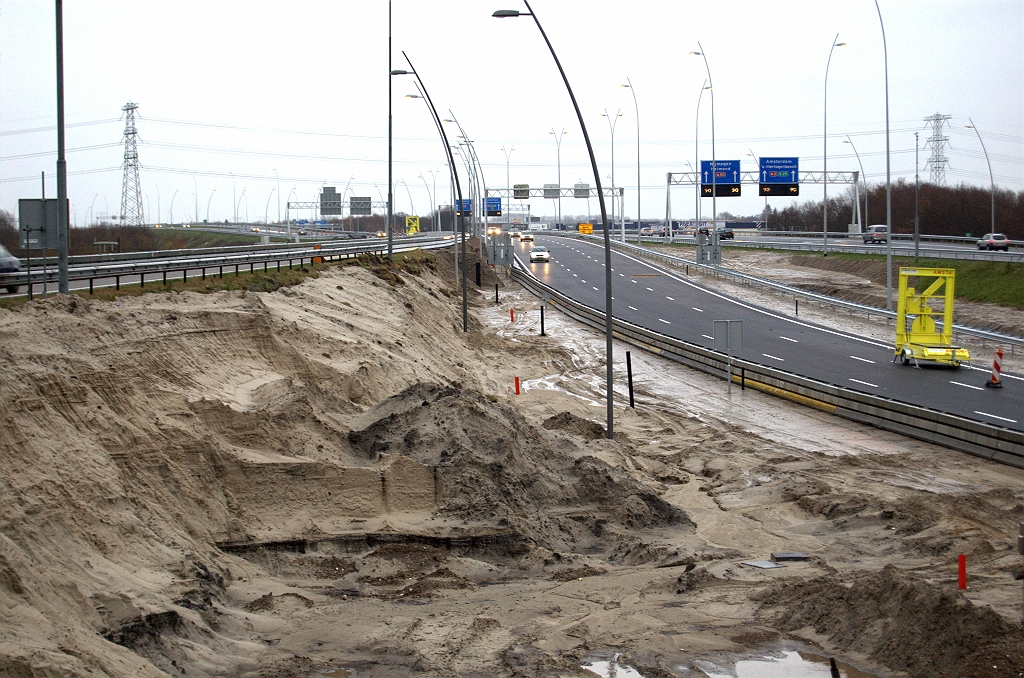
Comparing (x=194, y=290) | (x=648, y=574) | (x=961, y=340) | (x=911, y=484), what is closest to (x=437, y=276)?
(x=961, y=340)

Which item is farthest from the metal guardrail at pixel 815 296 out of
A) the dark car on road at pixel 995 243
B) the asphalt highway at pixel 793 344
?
the dark car on road at pixel 995 243

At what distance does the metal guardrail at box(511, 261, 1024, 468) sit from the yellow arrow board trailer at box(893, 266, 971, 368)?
465 centimetres

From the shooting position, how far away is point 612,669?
1016cm

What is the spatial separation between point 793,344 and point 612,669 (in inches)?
1210

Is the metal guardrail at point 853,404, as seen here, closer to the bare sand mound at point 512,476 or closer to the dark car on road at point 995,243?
the bare sand mound at point 512,476

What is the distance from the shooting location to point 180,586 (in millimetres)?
11195

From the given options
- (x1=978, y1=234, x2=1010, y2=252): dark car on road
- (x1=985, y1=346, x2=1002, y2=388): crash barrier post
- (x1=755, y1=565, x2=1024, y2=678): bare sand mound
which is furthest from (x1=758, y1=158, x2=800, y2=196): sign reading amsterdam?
(x1=755, y1=565, x2=1024, y2=678): bare sand mound

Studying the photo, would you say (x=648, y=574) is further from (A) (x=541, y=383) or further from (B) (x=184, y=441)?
(A) (x=541, y=383)

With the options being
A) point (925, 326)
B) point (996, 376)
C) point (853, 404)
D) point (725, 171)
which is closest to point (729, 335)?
point (853, 404)

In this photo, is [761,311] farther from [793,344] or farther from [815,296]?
[793,344]

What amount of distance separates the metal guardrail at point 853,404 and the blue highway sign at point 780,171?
3773 cm

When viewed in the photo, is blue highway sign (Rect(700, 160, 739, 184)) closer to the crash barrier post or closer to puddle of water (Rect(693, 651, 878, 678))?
the crash barrier post

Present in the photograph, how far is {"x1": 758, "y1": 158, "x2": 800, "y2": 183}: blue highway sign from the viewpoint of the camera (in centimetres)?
7519

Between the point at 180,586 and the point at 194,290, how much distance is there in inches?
587
